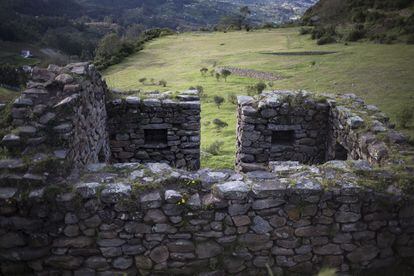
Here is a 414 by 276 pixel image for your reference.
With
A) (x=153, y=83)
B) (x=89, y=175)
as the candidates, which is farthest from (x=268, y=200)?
(x=153, y=83)

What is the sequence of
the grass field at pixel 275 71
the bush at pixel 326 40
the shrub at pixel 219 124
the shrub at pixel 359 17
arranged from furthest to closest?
1. the shrub at pixel 359 17
2. the bush at pixel 326 40
3. the grass field at pixel 275 71
4. the shrub at pixel 219 124

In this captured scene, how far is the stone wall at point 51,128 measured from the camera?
5066 millimetres

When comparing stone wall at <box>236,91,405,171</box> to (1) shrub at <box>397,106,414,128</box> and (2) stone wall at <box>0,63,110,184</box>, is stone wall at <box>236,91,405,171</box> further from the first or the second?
(2) stone wall at <box>0,63,110,184</box>

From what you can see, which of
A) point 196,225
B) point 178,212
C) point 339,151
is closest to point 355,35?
point 339,151

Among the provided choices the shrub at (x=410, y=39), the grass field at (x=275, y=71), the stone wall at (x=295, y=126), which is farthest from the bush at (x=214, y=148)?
the shrub at (x=410, y=39)

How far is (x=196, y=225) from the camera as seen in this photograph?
4.98 meters

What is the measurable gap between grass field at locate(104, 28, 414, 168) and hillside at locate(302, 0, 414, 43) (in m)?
2.44

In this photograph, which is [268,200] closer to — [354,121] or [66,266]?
[66,266]

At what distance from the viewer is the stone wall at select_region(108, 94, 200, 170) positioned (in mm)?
8586

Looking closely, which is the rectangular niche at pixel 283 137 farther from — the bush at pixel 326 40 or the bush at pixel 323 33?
the bush at pixel 323 33

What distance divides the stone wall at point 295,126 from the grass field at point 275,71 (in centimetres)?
166

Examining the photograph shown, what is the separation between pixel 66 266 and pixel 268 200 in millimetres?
2869

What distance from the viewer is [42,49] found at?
147ft

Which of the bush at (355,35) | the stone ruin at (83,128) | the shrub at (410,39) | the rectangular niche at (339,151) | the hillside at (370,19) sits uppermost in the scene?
the hillside at (370,19)
